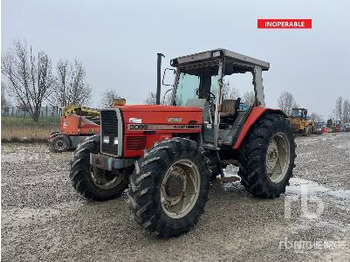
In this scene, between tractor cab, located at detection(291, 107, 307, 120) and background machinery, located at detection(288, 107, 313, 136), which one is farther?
tractor cab, located at detection(291, 107, 307, 120)

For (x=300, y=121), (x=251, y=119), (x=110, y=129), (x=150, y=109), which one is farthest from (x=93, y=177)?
(x=300, y=121)

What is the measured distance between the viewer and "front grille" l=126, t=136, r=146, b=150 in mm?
4820

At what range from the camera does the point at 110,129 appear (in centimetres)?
505

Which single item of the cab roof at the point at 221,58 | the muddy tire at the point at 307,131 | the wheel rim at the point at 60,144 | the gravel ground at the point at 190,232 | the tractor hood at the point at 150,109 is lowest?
the gravel ground at the point at 190,232

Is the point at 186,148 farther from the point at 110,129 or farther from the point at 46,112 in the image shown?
the point at 46,112

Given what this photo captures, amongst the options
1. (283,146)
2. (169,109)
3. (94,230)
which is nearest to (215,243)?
(94,230)

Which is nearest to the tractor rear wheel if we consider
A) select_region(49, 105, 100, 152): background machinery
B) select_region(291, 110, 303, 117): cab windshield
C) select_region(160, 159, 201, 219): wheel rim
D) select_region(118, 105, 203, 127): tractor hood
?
select_region(49, 105, 100, 152): background machinery

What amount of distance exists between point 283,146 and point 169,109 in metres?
2.75

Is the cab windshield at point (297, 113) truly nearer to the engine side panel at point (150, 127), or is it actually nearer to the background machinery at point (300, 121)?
the background machinery at point (300, 121)

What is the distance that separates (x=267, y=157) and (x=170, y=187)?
99.7 inches

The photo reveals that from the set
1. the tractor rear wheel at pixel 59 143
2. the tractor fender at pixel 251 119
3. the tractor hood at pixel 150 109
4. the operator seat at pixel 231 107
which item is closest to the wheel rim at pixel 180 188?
the tractor hood at pixel 150 109

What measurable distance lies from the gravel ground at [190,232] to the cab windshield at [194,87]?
1.87 metres

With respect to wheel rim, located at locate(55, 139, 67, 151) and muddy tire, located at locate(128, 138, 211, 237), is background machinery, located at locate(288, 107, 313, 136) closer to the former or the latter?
wheel rim, located at locate(55, 139, 67, 151)

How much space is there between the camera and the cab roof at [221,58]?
5703 millimetres
